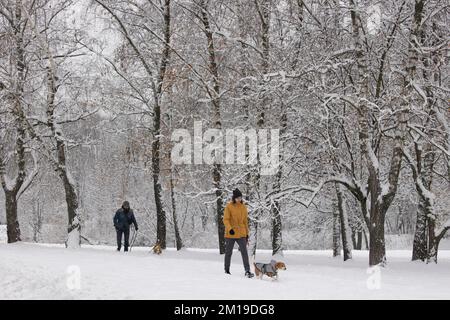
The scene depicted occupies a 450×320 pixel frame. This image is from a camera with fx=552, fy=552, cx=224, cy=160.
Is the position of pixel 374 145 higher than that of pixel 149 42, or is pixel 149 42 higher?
pixel 149 42

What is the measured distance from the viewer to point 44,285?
10.6m

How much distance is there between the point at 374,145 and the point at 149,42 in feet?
29.4

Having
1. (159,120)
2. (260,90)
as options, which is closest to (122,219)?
(159,120)

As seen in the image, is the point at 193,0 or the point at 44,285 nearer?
the point at 44,285

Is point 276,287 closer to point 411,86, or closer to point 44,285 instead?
point 44,285

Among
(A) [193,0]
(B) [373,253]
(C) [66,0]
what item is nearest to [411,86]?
(B) [373,253]

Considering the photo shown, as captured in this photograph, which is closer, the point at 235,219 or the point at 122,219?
the point at 235,219

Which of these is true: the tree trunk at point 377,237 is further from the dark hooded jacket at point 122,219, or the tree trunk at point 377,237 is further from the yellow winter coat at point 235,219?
the dark hooded jacket at point 122,219
